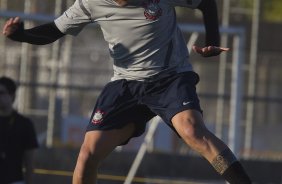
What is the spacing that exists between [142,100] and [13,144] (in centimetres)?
311

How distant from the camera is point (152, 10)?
6.40 m

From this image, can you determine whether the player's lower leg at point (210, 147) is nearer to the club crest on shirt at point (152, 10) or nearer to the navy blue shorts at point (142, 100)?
the navy blue shorts at point (142, 100)

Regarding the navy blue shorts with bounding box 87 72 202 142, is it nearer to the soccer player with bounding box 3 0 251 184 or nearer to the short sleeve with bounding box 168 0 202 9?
the soccer player with bounding box 3 0 251 184

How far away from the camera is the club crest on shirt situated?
639 cm

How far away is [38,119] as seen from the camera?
1505 centimetres

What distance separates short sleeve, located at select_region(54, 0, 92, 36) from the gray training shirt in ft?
0.23

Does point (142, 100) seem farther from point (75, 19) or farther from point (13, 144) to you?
point (13, 144)

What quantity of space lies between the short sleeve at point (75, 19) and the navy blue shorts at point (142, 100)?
0.46 metres

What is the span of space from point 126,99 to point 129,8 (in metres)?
0.59

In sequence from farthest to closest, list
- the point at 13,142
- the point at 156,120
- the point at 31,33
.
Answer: the point at 156,120 < the point at 13,142 < the point at 31,33

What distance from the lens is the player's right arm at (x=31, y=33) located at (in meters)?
6.52

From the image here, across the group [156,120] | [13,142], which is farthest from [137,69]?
[156,120]

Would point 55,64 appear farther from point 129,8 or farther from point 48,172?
point 129,8

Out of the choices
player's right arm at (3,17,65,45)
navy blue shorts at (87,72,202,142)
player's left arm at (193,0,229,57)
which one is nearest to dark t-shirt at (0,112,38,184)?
player's right arm at (3,17,65,45)
